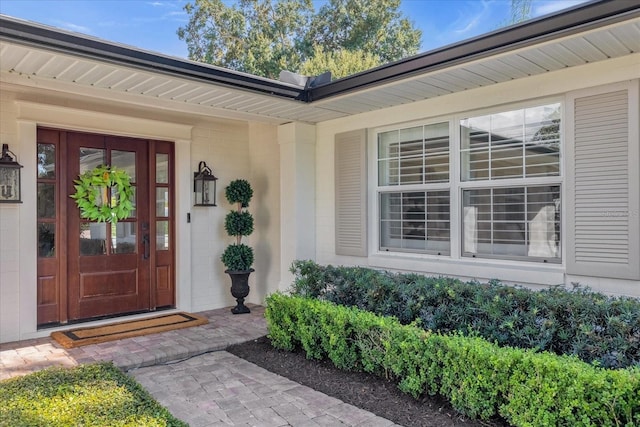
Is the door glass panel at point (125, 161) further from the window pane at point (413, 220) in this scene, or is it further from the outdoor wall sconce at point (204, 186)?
the window pane at point (413, 220)

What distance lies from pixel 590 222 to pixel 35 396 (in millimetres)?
3841

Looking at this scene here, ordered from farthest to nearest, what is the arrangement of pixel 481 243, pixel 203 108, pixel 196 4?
pixel 196 4, pixel 203 108, pixel 481 243

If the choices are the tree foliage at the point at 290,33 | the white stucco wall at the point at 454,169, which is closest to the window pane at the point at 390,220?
the white stucco wall at the point at 454,169

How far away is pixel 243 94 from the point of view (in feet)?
13.7

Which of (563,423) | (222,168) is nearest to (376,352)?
(563,423)

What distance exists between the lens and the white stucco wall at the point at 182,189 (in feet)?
14.2

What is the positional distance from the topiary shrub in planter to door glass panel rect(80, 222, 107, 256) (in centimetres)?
140

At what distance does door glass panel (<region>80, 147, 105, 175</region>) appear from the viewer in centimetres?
483

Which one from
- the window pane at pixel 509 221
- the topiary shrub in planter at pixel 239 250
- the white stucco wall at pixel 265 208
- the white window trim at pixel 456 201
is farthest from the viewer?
the white stucco wall at pixel 265 208

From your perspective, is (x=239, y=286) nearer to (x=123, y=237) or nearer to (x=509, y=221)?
(x=123, y=237)

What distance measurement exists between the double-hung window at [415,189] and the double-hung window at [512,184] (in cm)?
23

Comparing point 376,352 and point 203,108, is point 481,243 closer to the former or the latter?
point 376,352

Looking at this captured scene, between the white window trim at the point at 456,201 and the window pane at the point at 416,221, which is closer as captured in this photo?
the white window trim at the point at 456,201

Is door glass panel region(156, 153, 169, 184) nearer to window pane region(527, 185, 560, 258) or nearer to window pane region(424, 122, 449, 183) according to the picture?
window pane region(424, 122, 449, 183)
